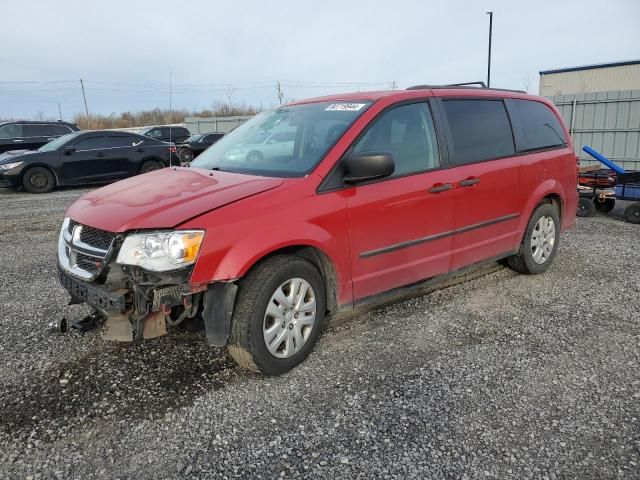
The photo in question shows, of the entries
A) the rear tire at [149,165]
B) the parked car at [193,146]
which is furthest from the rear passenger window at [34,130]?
the rear tire at [149,165]

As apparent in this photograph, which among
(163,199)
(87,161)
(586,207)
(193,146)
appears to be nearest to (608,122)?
(586,207)

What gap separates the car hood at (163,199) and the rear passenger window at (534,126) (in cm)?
278

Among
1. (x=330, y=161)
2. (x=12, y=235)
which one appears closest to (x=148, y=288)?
(x=330, y=161)

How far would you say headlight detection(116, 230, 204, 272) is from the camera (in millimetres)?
2881

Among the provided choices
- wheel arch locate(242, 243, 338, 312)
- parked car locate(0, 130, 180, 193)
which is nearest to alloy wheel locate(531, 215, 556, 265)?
wheel arch locate(242, 243, 338, 312)

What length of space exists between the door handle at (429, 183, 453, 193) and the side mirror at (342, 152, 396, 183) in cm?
65

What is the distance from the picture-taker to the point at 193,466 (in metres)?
2.51

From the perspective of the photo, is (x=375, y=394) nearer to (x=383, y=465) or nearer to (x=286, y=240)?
(x=383, y=465)

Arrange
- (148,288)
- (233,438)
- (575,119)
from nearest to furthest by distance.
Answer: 1. (233,438)
2. (148,288)
3. (575,119)

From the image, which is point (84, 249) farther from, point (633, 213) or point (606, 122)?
point (606, 122)

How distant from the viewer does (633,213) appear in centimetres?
827

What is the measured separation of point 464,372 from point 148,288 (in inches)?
81.6

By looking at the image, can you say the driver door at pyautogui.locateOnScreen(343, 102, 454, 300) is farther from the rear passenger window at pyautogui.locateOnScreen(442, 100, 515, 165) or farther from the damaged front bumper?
the damaged front bumper

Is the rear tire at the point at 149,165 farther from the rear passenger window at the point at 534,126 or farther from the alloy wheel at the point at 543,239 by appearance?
the alloy wheel at the point at 543,239
